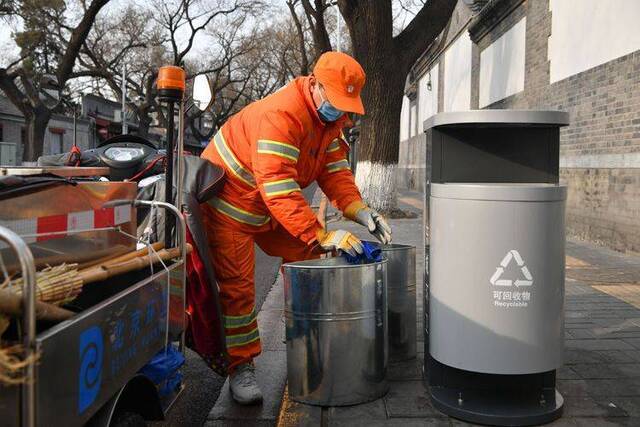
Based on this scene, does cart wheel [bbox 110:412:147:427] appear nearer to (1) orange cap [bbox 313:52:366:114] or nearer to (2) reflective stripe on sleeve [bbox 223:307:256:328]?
(2) reflective stripe on sleeve [bbox 223:307:256:328]

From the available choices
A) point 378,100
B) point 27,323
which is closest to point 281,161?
point 27,323

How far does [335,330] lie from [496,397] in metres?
0.91

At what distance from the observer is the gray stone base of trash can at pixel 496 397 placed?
10.2 feet

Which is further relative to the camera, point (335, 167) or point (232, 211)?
point (335, 167)

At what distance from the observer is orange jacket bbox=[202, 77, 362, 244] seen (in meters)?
3.21

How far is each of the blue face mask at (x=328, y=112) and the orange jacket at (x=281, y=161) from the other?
0.12 ft

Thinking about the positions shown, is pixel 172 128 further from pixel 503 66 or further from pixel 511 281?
pixel 503 66

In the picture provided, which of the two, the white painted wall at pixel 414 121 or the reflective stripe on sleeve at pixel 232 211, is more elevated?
the white painted wall at pixel 414 121

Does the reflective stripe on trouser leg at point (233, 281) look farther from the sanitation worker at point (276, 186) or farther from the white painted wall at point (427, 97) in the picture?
the white painted wall at point (427, 97)

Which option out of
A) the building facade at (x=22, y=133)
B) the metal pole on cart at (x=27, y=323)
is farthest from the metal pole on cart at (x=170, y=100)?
the building facade at (x=22, y=133)

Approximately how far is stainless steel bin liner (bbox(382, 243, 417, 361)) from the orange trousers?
37.1 inches

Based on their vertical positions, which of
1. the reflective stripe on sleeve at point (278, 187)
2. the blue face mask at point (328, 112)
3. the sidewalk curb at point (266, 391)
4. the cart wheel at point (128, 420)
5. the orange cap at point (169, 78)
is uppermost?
the orange cap at point (169, 78)

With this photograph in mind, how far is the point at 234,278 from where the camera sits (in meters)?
3.60

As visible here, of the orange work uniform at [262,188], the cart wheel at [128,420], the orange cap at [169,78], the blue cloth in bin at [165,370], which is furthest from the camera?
the orange work uniform at [262,188]
